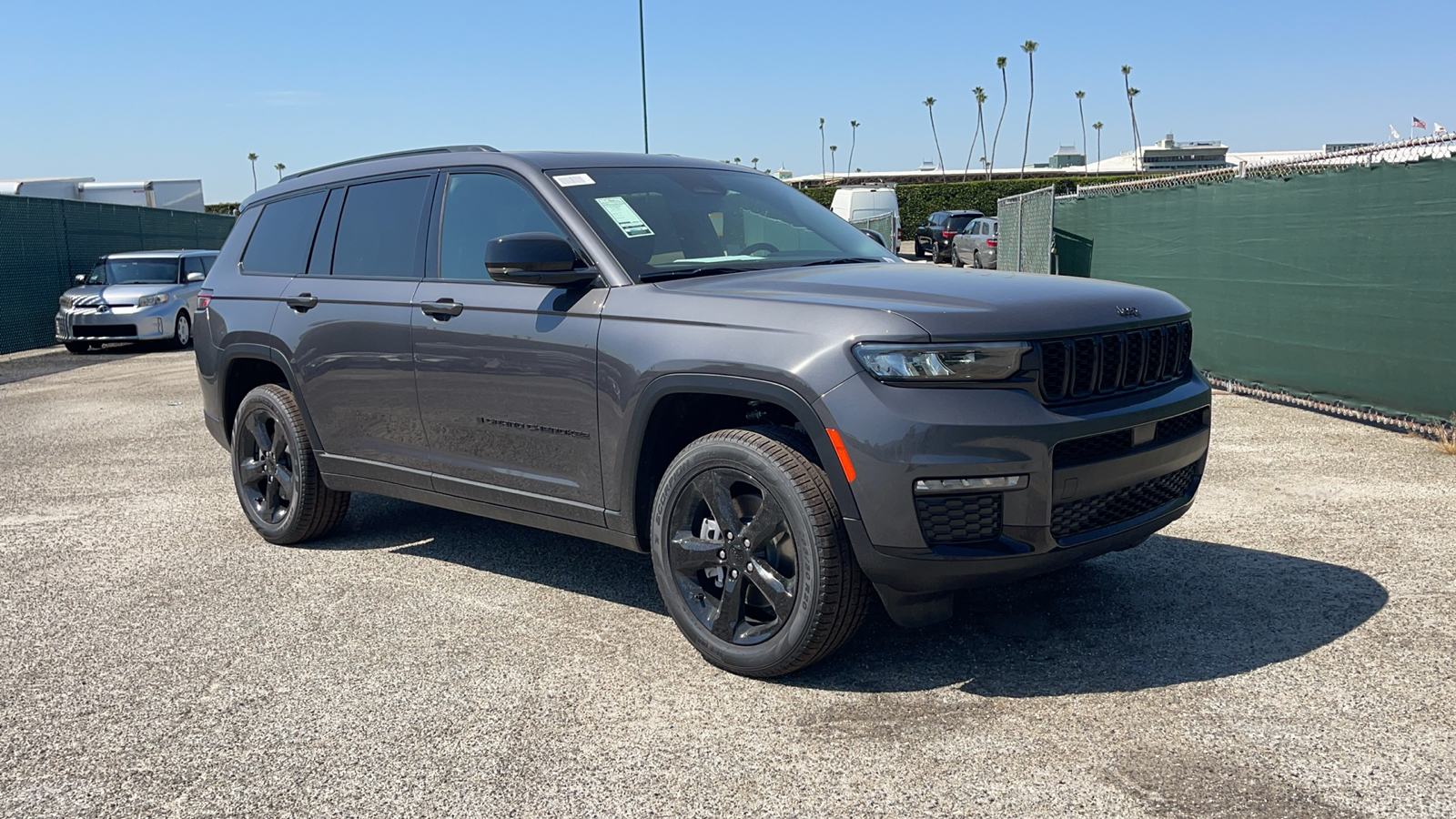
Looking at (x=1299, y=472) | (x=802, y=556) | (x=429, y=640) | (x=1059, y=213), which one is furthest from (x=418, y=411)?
(x=1059, y=213)

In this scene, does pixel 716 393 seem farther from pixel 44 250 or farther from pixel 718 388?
pixel 44 250

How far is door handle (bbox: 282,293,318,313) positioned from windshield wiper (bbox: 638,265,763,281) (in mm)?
2030

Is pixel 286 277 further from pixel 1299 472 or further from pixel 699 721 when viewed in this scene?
pixel 1299 472

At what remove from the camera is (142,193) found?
31781 mm

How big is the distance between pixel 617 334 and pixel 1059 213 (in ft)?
38.2

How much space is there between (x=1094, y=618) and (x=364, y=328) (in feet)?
10.9

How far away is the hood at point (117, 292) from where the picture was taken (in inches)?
753

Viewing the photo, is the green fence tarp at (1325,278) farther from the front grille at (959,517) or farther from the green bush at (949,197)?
the green bush at (949,197)

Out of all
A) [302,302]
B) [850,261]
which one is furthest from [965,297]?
[302,302]

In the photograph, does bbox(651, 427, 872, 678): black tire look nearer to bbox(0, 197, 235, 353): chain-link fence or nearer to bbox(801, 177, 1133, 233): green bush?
bbox(0, 197, 235, 353): chain-link fence

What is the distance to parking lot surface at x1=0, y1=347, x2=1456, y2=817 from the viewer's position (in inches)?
127

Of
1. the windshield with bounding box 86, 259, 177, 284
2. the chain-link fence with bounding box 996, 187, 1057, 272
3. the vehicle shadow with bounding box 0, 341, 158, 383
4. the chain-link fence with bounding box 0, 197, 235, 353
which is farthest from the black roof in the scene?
the chain-link fence with bounding box 0, 197, 235, 353

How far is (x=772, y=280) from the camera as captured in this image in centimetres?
434

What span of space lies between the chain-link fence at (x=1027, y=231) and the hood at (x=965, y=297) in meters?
10.8
